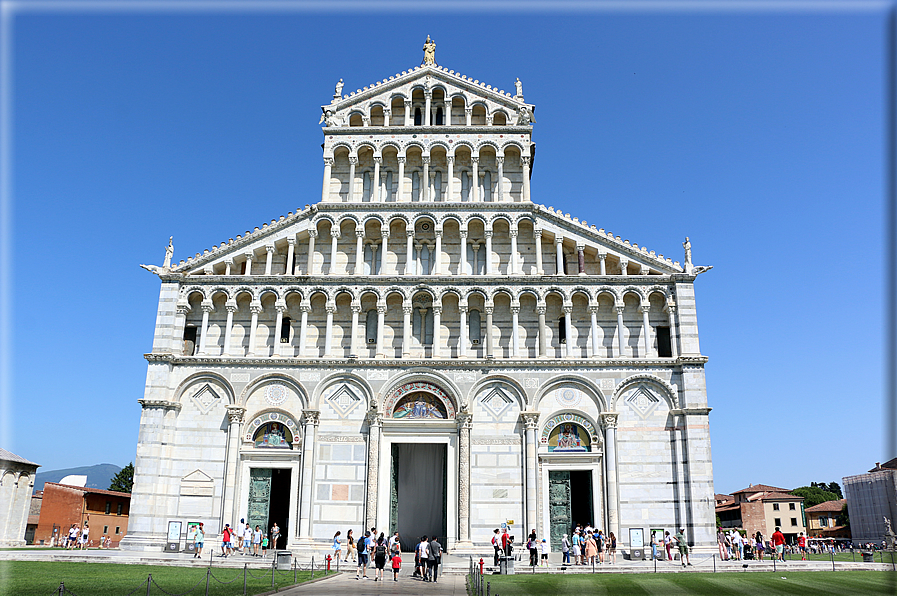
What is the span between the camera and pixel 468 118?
38469 millimetres

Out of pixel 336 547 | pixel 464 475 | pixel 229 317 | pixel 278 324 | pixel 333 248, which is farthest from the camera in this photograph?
pixel 333 248

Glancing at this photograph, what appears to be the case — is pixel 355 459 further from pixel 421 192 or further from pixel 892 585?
pixel 892 585

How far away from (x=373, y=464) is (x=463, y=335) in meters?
7.48

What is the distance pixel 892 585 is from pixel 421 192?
34.8 meters

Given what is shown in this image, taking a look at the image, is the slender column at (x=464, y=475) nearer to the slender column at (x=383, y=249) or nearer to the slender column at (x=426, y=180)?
the slender column at (x=383, y=249)

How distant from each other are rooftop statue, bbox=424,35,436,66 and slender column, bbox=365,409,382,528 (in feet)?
66.2

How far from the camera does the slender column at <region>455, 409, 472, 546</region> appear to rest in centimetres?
3150

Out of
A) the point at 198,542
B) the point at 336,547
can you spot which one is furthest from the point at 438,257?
the point at 198,542

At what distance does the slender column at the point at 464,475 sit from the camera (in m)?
31.5

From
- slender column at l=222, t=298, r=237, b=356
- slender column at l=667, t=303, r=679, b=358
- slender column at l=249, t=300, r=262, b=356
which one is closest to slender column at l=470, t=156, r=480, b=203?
slender column at l=667, t=303, r=679, b=358

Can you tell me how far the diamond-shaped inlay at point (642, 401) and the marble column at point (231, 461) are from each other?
1850cm

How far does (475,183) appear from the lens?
3738 centimetres

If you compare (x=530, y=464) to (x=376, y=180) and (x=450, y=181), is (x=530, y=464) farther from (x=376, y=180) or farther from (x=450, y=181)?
(x=376, y=180)

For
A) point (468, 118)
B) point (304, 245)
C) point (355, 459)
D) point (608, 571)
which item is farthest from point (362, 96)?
point (608, 571)
